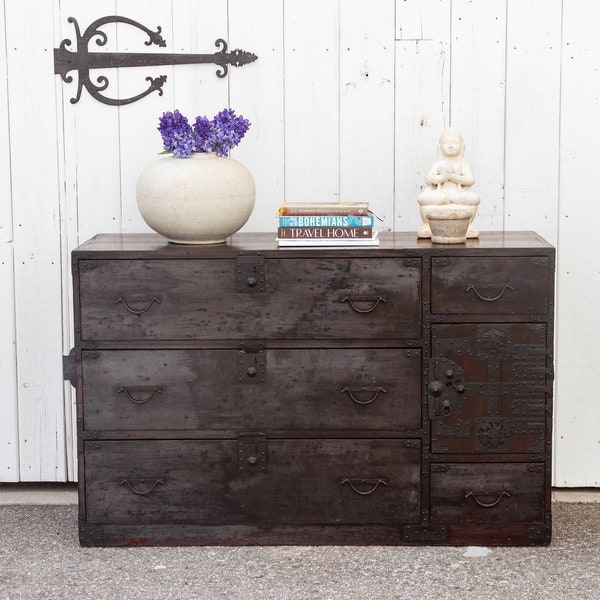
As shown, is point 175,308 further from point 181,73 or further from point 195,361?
point 181,73

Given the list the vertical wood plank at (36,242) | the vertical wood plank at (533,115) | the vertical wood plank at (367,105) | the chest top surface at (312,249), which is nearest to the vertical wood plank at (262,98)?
the vertical wood plank at (367,105)

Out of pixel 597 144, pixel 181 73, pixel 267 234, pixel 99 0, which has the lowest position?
pixel 267 234

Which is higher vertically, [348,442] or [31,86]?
[31,86]

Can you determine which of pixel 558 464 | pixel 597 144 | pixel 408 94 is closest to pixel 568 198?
pixel 597 144

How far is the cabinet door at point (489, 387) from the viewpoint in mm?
3006

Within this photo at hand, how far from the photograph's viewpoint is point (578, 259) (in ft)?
11.4

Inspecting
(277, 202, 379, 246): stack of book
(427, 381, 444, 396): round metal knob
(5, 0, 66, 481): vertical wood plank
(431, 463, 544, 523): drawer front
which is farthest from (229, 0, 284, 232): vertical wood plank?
(431, 463, 544, 523): drawer front

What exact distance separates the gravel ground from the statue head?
3.43 ft

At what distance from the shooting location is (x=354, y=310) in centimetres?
302

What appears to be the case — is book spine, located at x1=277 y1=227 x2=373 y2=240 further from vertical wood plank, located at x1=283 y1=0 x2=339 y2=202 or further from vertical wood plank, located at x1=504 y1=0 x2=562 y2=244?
vertical wood plank, located at x1=504 y1=0 x2=562 y2=244

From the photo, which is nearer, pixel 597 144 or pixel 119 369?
pixel 119 369

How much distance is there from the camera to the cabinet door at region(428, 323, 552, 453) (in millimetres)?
3006

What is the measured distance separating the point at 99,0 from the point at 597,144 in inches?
59.0

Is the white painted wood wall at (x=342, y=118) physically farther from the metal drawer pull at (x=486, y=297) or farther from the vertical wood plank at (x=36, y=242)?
the metal drawer pull at (x=486, y=297)
